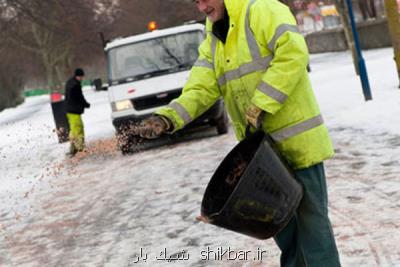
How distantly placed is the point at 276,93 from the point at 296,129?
10.3 inches

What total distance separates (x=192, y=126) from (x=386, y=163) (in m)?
6.05

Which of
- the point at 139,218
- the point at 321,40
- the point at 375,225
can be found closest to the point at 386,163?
the point at 375,225

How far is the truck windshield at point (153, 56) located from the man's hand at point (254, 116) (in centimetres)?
998

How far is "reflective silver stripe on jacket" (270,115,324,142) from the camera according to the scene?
3541 millimetres

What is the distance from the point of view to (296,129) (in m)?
3.54

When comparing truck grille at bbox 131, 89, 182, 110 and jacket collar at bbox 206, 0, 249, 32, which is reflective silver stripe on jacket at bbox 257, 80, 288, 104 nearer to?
jacket collar at bbox 206, 0, 249, 32

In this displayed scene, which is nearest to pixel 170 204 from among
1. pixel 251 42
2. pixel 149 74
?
pixel 251 42

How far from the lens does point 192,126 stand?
43.3 feet

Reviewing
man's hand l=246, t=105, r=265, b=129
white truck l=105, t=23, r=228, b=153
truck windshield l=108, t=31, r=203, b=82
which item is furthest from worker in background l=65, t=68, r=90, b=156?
man's hand l=246, t=105, r=265, b=129

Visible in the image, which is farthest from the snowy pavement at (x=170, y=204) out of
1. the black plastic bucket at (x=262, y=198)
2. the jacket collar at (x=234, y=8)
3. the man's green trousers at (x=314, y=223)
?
the jacket collar at (x=234, y=8)

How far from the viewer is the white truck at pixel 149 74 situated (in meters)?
12.9

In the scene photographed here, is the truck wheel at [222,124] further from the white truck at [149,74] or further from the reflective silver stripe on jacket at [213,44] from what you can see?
the reflective silver stripe on jacket at [213,44]

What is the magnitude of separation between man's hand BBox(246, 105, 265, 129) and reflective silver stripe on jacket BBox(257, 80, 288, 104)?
0.29ft

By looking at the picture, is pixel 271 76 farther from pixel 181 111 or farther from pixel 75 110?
pixel 75 110
